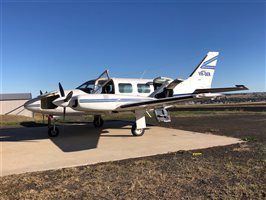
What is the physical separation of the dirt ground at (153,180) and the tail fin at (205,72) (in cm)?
1017

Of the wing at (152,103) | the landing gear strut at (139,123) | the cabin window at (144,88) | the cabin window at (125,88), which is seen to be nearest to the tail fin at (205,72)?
the cabin window at (144,88)

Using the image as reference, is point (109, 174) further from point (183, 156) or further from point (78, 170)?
point (183, 156)

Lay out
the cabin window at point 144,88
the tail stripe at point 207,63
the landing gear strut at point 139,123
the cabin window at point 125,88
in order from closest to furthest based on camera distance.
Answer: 1. the landing gear strut at point 139,123
2. the cabin window at point 125,88
3. the cabin window at point 144,88
4. the tail stripe at point 207,63

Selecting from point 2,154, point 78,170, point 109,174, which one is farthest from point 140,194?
point 2,154

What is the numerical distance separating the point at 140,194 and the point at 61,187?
5.64 feet

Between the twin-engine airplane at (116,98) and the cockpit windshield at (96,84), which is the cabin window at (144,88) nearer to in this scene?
the twin-engine airplane at (116,98)

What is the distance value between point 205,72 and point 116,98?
8574mm

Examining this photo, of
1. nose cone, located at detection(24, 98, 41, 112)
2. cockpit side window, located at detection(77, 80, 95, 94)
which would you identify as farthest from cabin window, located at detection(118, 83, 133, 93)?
nose cone, located at detection(24, 98, 41, 112)

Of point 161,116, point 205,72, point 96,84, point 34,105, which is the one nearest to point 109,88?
point 96,84

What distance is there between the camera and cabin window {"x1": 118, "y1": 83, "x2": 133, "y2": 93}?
47.4ft

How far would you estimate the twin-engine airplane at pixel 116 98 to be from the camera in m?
11.9

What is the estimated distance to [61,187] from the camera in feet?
19.3

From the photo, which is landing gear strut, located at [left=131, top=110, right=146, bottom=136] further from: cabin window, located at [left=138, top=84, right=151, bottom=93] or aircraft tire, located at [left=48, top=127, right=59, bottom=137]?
aircraft tire, located at [left=48, top=127, right=59, bottom=137]

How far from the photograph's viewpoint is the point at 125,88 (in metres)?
14.7
